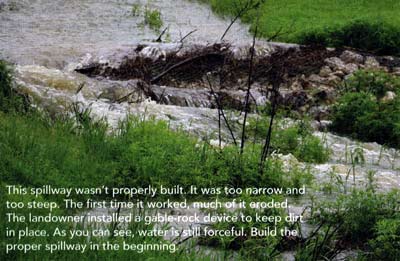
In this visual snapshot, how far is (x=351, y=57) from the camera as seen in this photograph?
17.6 meters

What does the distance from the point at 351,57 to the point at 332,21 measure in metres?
3.11

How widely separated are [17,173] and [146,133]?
2.00 m

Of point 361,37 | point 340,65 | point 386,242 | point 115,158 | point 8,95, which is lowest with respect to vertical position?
point 340,65

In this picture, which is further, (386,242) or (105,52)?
(105,52)

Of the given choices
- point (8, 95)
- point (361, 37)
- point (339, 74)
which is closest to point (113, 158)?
point (8, 95)

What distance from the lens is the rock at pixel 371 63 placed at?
57.0ft

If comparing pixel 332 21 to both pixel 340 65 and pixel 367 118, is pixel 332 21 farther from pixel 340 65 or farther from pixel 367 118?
pixel 367 118

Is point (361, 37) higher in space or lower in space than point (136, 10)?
higher

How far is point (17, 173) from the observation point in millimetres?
6969

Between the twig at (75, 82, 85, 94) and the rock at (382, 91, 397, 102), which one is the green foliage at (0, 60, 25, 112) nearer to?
the twig at (75, 82, 85, 94)

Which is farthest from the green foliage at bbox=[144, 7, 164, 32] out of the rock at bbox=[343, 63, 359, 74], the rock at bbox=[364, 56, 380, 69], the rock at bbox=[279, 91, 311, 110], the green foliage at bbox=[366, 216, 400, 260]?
the green foliage at bbox=[366, 216, 400, 260]

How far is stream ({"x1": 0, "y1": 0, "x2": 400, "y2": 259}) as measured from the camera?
34.9 ft

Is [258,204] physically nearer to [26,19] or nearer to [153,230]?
[153,230]

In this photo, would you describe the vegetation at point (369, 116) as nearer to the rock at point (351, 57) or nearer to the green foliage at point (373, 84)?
the green foliage at point (373, 84)
